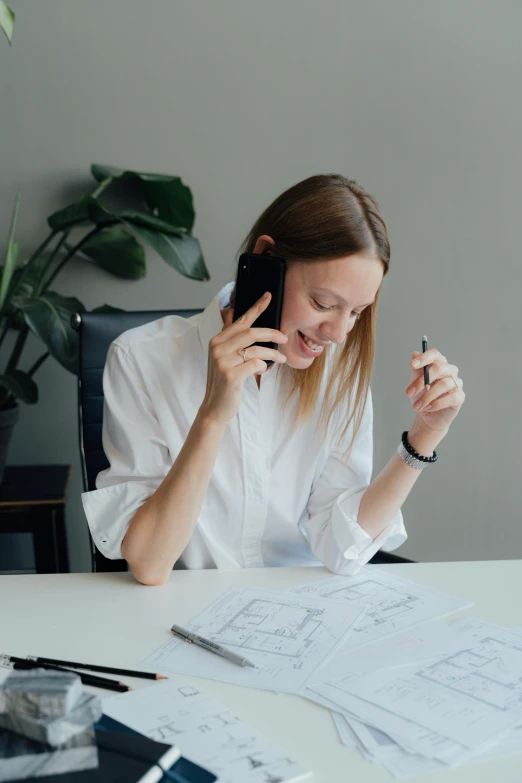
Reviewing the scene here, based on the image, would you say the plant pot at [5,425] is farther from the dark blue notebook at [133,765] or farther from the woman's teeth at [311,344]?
the dark blue notebook at [133,765]

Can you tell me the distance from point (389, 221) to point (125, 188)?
2.59 feet

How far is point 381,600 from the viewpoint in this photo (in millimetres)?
1058

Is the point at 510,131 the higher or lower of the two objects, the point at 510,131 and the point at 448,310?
the higher

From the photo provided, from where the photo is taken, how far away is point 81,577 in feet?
3.76

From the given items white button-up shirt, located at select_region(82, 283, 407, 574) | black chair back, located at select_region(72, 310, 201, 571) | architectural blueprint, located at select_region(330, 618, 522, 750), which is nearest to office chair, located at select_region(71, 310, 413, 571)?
black chair back, located at select_region(72, 310, 201, 571)

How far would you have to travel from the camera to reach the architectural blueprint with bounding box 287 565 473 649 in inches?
37.7

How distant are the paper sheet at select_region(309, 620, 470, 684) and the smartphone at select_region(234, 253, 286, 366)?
0.49 metres

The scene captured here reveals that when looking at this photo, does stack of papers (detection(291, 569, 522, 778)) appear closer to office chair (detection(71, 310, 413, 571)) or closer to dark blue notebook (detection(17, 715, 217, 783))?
dark blue notebook (detection(17, 715, 217, 783))

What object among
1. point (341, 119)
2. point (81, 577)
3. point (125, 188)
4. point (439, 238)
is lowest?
point (81, 577)

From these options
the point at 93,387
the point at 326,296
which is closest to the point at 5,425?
the point at 93,387

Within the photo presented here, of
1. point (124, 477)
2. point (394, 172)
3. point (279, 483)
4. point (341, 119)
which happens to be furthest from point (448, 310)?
point (124, 477)

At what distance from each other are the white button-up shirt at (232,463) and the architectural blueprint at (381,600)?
7cm

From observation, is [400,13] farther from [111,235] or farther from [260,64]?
[111,235]

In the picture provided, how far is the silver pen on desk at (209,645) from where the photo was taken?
866 mm
